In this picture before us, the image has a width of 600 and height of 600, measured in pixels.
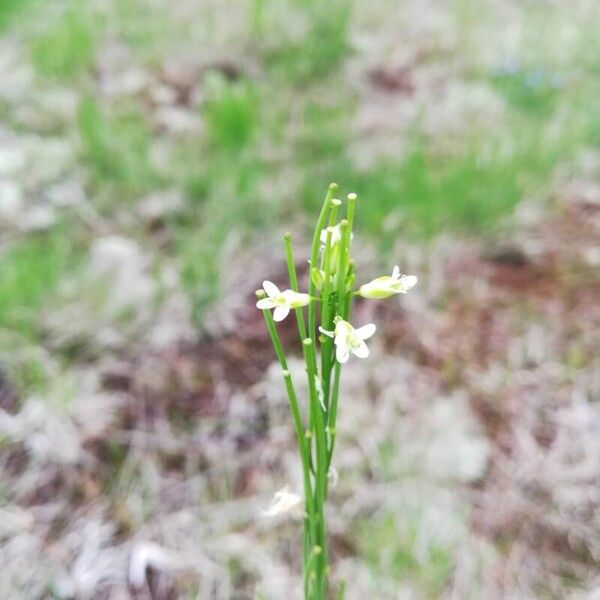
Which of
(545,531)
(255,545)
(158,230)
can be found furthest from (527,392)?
(158,230)

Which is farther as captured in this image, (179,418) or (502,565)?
(179,418)

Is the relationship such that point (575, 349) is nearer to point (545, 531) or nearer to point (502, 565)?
point (545, 531)

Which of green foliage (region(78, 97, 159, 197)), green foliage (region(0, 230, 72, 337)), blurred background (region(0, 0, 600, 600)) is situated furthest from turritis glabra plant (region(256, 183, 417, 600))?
green foliage (region(78, 97, 159, 197))

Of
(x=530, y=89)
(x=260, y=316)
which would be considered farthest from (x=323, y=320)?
(x=530, y=89)

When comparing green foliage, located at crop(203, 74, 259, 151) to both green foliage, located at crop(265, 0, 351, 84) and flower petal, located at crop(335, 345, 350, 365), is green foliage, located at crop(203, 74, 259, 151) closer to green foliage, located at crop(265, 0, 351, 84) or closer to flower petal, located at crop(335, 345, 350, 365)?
green foliage, located at crop(265, 0, 351, 84)

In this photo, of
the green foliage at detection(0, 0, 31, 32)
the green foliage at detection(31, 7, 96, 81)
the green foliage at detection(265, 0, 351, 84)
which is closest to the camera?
the green foliage at detection(31, 7, 96, 81)

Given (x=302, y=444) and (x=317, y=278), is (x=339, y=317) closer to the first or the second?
(x=317, y=278)

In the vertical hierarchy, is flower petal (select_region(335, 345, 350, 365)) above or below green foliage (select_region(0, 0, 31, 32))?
below
